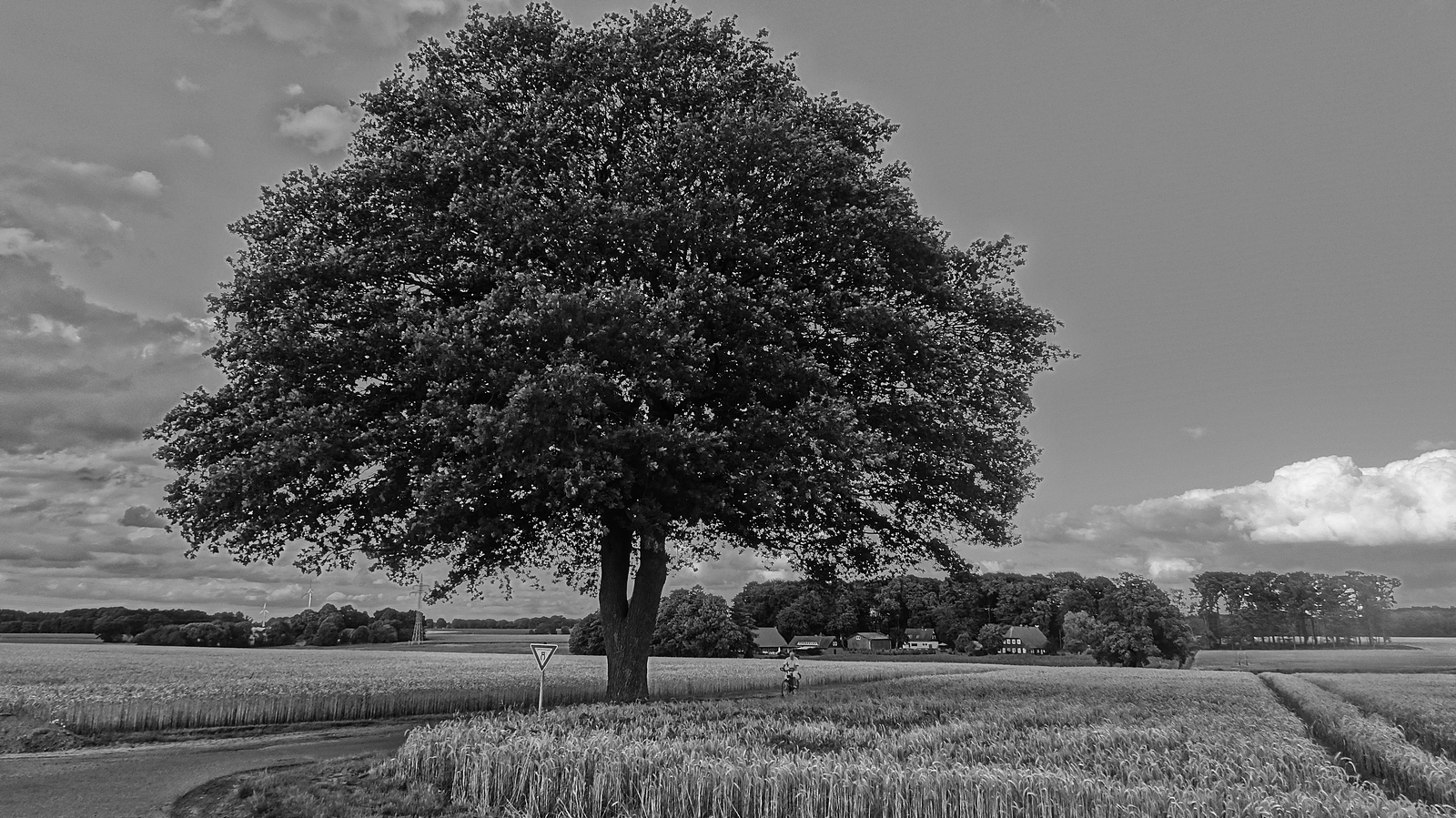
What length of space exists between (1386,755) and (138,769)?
25981 millimetres

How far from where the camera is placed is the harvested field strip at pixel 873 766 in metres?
10.3

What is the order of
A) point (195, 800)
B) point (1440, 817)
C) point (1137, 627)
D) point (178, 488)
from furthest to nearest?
point (1137, 627) < point (178, 488) < point (195, 800) < point (1440, 817)

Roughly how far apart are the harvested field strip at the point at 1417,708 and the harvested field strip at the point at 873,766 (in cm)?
851

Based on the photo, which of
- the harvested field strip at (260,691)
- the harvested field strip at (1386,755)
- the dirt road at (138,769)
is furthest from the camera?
Result: the harvested field strip at (260,691)

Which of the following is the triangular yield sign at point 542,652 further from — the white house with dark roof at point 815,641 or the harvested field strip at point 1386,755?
the white house with dark roof at point 815,641

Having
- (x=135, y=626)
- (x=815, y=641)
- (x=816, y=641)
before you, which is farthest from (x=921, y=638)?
(x=135, y=626)

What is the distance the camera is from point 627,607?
24.3 m

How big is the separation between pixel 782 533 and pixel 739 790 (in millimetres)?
13866

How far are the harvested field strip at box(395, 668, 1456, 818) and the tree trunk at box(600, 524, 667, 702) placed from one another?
5.89 meters

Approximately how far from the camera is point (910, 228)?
21984 millimetres

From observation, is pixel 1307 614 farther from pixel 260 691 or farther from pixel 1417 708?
pixel 260 691

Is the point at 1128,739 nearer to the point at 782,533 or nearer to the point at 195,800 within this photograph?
the point at 782,533

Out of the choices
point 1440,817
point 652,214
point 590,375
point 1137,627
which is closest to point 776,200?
point 652,214

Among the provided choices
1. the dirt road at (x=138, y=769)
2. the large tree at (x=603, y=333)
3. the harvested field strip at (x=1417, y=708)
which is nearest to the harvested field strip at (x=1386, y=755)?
the harvested field strip at (x=1417, y=708)
